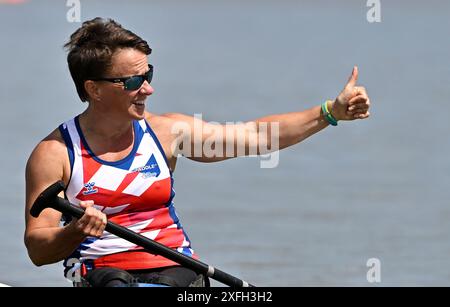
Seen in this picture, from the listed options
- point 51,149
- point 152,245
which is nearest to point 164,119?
point 51,149

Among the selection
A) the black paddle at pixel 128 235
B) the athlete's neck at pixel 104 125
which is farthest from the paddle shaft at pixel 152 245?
the athlete's neck at pixel 104 125

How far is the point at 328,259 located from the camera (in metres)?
10.6

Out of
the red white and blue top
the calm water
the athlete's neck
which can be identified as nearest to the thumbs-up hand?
the red white and blue top

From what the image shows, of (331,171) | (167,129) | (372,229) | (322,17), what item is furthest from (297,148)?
(322,17)

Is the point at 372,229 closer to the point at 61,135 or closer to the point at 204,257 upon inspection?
the point at 204,257

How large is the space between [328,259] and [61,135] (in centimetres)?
417

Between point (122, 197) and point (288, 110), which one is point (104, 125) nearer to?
point (122, 197)

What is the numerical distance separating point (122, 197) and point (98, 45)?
713 millimetres

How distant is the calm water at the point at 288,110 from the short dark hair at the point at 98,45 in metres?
3.10

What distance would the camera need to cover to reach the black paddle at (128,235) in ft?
20.5

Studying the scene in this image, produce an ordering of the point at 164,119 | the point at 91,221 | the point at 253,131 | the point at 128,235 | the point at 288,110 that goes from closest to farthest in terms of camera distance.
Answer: the point at 91,221
the point at 128,235
the point at 164,119
the point at 253,131
the point at 288,110

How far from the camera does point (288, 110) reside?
1570 cm

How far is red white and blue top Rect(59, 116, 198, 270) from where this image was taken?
6734mm

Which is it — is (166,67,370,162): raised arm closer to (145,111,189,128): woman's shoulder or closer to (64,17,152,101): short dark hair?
(145,111,189,128): woman's shoulder
